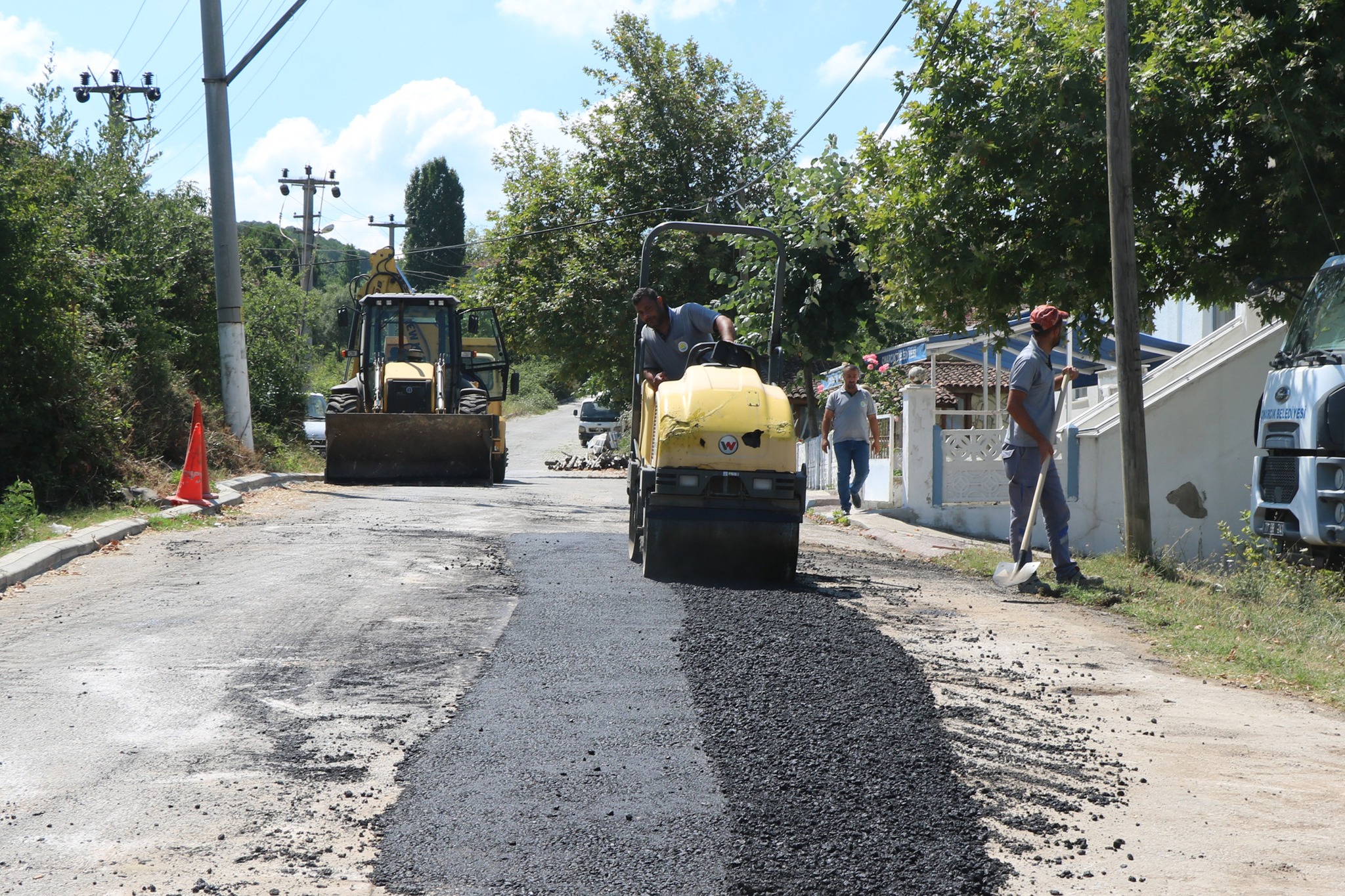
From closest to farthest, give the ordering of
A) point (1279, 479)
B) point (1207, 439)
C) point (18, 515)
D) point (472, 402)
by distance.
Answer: point (1279, 479) → point (18, 515) → point (1207, 439) → point (472, 402)

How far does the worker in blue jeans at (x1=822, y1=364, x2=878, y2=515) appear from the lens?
1386 centimetres

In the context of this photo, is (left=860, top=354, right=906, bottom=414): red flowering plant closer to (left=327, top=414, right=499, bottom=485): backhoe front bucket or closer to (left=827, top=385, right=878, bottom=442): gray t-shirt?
(left=827, top=385, right=878, bottom=442): gray t-shirt

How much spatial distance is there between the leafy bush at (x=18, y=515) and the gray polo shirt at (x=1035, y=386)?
761cm

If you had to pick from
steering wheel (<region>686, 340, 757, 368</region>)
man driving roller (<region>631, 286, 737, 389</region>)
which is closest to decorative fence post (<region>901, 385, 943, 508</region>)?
man driving roller (<region>631, 286, 737, 389</region>)

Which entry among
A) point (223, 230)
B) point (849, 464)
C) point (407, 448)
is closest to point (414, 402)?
point (407, 448)

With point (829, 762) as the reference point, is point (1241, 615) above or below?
above

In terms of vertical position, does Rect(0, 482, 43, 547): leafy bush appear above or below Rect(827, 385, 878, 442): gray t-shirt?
below

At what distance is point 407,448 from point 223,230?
3786 millimetres

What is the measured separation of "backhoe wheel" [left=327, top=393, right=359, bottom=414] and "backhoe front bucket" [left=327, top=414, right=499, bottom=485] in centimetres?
126

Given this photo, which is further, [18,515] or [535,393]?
[535,393]

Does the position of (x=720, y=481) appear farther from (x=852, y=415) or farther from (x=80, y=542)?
(x=852, y=415)

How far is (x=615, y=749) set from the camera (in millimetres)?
4500

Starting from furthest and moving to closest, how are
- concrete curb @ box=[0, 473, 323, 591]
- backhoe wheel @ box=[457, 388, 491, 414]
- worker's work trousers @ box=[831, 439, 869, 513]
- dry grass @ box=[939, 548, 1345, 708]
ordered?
1. backhoe wheel @ box=[457, 388, 491, 414]
2. worker's work trousers @ box=[831, 439, 869, 513]
3. concrete curb @ box=[0, 473, 323, 591]
4. dry grass @ box=[939, 548, 1345, 708]

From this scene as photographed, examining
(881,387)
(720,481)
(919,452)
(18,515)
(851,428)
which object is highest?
(881,387)
